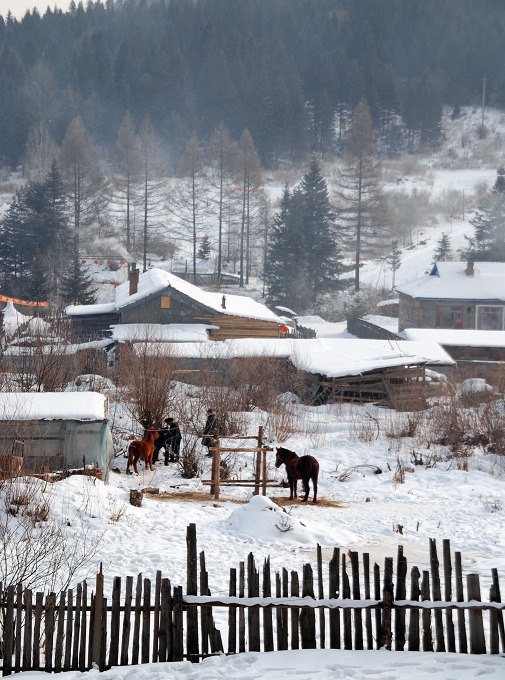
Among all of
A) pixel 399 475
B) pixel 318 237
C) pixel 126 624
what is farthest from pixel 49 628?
pixel 318 237

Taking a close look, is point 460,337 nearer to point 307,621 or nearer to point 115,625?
point 307,621

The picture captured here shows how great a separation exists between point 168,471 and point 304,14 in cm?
12667

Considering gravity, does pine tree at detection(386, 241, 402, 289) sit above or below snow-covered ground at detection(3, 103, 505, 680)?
above

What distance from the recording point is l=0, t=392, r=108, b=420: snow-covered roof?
16172mm

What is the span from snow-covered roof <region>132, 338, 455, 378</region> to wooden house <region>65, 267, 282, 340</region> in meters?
5.35

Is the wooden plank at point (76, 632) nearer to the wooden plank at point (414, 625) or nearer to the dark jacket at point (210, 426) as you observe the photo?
the wooden plank at point (414, 625)

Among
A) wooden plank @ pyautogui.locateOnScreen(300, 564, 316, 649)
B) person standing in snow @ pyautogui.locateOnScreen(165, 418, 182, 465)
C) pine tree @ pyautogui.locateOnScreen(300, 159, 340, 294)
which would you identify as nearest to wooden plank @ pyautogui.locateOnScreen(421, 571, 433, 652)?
wooden plank @ pyautogui.locateOnScreen(300, 564, 316, 649)

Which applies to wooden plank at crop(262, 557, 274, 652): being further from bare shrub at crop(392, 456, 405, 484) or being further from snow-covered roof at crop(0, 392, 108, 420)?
bare shrub at crop(392, 456, 405, 484)

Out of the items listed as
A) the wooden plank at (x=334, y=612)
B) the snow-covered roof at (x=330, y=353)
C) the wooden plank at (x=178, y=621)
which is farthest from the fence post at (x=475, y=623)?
the snow-covered roof at (x=330, y=353)

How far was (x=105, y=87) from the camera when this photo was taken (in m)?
105

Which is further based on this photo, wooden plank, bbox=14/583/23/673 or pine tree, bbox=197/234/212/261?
pine tree, bbox=197/234/212/261

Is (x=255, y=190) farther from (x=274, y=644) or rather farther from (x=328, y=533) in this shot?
(x=274, y=644)

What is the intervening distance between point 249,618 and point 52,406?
9.74m

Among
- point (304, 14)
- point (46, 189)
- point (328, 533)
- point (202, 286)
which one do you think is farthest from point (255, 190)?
point (304, 14)
